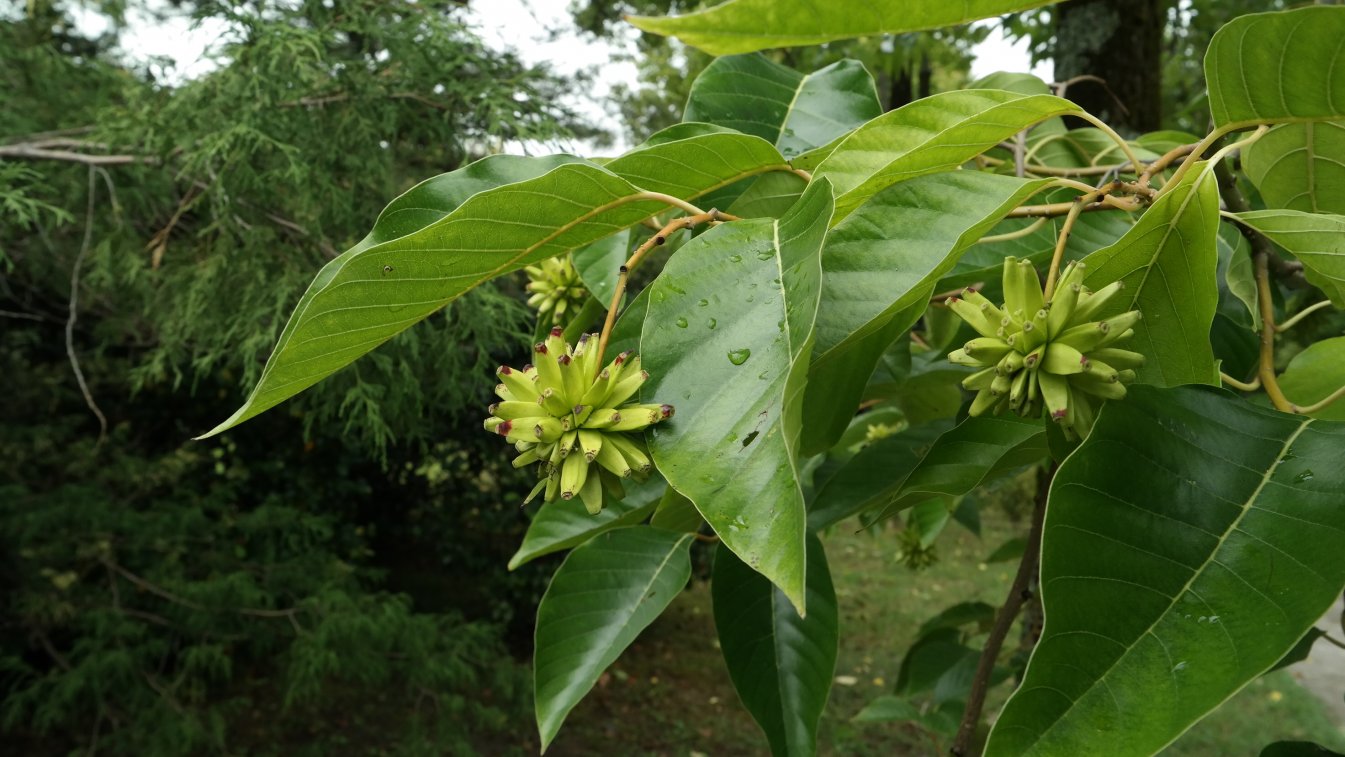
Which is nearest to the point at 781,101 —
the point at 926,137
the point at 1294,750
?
the point at 926,137

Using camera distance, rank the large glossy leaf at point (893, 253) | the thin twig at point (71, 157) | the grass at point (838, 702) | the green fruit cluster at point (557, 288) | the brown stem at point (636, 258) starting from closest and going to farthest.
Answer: the large glossy leaf at point (893, 253), the brown stem at point (636, 258), the green fruit cluster at point (557, 288), the thin twig at point (71, 157), the grass at point (838, 702)

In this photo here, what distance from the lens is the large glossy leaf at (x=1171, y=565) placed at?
58 cm

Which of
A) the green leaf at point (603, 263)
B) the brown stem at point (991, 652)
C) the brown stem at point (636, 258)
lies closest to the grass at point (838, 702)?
the brown stem at point (991, 652)

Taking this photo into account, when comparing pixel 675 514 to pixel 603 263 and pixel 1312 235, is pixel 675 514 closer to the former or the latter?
pixel 603 263

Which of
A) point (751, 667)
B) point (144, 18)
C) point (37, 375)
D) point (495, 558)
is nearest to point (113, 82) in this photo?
point (144, 18)

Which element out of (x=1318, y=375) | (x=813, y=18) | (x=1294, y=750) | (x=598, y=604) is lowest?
(x=1294, y=750)

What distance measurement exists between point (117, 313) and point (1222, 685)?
4913 millimetres

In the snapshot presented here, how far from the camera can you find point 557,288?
153 centimetres

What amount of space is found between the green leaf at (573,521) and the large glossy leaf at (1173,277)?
649mm

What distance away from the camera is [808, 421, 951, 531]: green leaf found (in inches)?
45.8

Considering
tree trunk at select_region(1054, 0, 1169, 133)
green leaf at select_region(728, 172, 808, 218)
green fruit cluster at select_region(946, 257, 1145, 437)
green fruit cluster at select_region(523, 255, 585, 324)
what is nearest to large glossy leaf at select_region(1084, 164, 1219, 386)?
green fruit cluster at select_region(946, 257, 1145, 437)

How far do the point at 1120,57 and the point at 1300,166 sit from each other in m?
2.20

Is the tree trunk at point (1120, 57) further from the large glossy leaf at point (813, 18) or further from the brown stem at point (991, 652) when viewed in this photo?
the large glossy leaf at point (813, 18)

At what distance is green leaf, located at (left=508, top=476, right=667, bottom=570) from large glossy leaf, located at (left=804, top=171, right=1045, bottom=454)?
492 millimetres
